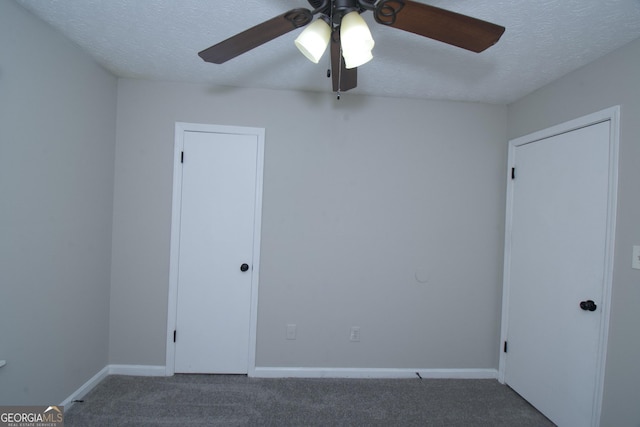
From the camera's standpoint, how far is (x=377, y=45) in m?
1.56

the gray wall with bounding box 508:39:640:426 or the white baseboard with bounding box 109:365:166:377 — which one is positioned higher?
the gray wall with bounding box 508:39:640:426

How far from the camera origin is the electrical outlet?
225 cm

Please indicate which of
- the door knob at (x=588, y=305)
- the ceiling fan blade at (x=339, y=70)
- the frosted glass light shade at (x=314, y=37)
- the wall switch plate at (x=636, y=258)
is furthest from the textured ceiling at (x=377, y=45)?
the door knob at (x=588, y=305)

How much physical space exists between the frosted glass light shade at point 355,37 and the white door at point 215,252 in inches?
55.0

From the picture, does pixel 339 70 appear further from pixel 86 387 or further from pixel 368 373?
pixel 86 387

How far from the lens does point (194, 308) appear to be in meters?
2.17

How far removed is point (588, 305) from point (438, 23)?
1.91 m

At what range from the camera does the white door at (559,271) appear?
1587mm

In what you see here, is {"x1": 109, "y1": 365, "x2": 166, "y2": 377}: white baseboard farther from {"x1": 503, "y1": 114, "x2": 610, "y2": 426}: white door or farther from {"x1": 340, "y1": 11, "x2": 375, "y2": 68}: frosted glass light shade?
{"x1": 503, "y1": 114, "x2": 610, "y2": 426}: white door

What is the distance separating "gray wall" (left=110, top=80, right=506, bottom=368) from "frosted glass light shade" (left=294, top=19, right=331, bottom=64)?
4.02 ft

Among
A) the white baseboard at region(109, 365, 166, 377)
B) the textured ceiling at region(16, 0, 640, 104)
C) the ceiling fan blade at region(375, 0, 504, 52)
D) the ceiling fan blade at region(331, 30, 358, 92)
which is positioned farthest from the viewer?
the white baseboard at region(109, 365, 166, 377)
